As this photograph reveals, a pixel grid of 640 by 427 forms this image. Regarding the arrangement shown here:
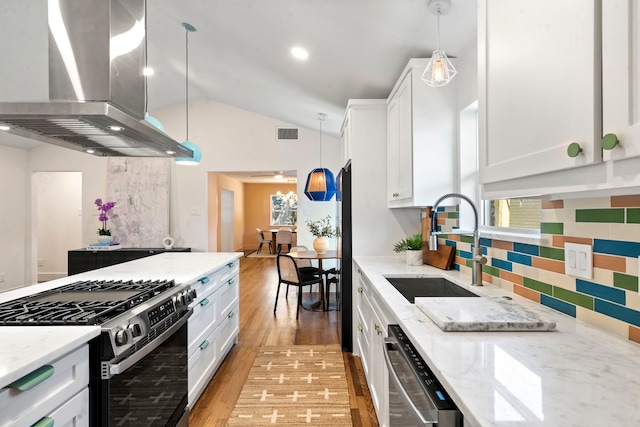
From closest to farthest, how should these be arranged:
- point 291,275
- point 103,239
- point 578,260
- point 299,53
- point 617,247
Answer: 1. point 617,247
2. point 578,260
3. point 299,53
4. point 291,275
5. point 103,239

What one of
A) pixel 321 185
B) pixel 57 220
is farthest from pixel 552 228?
pixel 57 220

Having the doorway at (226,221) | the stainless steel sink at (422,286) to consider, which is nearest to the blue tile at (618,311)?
the stainless steel sink at (422,286)

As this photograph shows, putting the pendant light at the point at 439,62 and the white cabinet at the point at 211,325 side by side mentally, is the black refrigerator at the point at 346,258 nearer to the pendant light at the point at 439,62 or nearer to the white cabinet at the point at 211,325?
the white cabinet at the point at 211,325

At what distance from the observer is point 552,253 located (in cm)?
130

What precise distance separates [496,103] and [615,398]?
2.66 ft

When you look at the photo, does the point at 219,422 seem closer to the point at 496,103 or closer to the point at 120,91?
the point at 120,91

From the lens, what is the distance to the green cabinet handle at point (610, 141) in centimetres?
60

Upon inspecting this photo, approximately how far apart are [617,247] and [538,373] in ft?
1.74

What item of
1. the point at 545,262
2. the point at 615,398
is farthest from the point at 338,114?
the point at 615,398

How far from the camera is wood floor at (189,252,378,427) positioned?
2.12m

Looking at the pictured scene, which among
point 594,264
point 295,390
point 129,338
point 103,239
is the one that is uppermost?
point 594,264

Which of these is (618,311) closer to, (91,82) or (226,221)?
(91,82)

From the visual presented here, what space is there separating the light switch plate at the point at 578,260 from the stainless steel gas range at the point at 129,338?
64.7 inches

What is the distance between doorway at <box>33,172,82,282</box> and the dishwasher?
7.36 m
